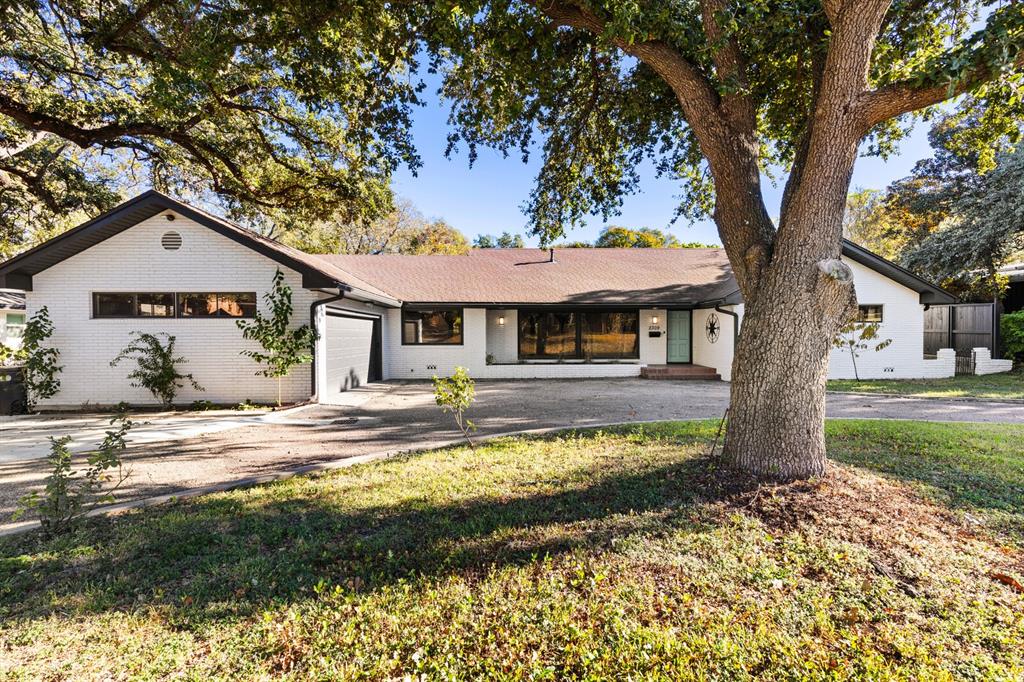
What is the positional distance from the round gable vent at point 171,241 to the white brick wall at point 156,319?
4.3 inches

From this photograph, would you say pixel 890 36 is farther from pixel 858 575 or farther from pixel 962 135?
pixel 858 575

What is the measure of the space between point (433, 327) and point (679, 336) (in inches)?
348

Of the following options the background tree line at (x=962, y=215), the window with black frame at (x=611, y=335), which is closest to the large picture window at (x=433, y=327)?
the window with black frame at (x=611, y=335)

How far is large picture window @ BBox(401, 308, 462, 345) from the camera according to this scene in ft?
47.2

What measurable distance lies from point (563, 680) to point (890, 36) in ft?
28.2

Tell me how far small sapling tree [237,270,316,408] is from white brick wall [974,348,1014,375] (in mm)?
Result: 20055

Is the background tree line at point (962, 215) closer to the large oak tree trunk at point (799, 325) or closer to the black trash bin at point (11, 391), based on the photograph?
the large oak tree trunk at point (799, 325)

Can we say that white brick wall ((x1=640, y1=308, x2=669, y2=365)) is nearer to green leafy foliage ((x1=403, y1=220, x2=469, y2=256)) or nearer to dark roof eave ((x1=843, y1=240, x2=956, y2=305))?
dark roof eave ((x1=843, y1=240, x2=956, y2=305))

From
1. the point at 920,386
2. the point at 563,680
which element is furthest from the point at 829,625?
the point at 920,386

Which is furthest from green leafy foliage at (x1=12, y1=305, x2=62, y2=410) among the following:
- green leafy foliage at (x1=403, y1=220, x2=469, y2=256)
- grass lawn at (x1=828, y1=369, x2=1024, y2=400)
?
green leafy foliage at (x1=403, y1=220, x2=469, y2=256)

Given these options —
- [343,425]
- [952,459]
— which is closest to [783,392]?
[952,459]

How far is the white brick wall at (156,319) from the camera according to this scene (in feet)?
30.8

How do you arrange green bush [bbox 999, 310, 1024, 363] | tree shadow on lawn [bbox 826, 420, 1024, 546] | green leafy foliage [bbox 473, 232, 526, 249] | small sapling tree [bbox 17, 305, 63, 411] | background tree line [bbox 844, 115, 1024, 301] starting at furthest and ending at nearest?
green leafy foliage [bbox 473, 232, 526, 249]
background tree line [bbox 844, 115, 1024, 301]
green bush [bbox 999, 310, 1024, 363]
small sapling tree [bbox 17, 305, 63, 411]
tree shadow on lawn [bbox 826, 420, 1024, 546]

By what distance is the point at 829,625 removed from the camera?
7.51ft
